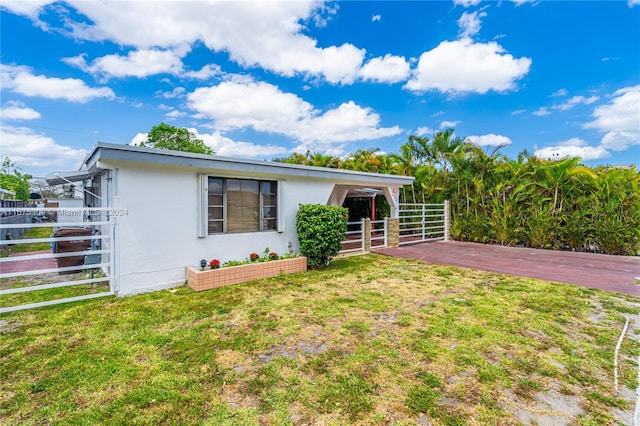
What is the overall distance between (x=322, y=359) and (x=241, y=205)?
4813 millimetres

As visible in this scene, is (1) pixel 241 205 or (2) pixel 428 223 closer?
(1) pixel 241 205

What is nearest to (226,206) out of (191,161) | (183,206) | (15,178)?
(183,206)

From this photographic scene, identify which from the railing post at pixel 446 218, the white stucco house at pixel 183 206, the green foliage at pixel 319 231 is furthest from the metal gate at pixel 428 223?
the white stucco house at pixel 183 206

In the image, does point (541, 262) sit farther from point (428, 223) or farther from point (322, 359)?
point (322, 359)

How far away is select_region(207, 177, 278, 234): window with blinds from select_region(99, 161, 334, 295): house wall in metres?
0.24

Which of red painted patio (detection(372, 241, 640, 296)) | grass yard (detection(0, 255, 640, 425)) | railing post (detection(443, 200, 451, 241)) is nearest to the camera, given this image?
grass yard (detection(0, 255, 640, 425))

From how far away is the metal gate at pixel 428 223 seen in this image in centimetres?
1317

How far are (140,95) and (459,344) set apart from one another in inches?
783

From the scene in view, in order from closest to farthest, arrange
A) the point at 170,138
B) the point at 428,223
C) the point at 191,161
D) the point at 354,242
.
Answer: the point at 191,161 → the point at 354,242 → the point at 428,223 → the point at 170,138

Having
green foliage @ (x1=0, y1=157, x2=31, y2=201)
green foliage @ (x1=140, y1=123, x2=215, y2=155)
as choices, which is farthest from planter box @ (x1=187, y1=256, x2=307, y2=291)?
green foliage @ (x1=0, y1=157, x2=31, y2=201)

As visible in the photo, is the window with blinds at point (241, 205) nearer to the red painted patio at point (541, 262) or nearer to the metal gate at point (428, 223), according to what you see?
the red painted patio at point (541, 262)

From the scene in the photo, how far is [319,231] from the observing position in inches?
295

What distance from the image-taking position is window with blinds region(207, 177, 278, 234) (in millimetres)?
6836

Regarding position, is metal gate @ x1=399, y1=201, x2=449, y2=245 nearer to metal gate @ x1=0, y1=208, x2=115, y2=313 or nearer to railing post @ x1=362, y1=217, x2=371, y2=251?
railing post @ x1=362, y1=217, x2=371, y2=251
